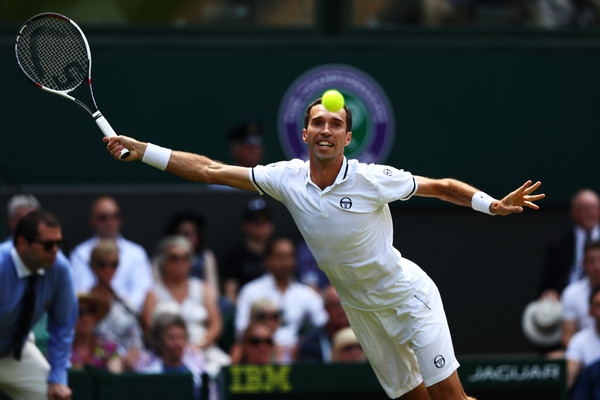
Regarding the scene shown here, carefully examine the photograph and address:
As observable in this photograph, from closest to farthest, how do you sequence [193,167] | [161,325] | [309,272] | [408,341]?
[193,167]
[408,341]
[161,325]
[309,272]

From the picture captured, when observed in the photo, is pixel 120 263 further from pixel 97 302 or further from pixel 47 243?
pixel 47 243

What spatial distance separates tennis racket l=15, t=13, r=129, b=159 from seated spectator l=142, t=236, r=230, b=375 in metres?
3.12

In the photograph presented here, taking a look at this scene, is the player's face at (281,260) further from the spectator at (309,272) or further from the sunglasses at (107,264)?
the sunglasses at (107,264)

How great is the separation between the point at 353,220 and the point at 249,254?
14.1 ft

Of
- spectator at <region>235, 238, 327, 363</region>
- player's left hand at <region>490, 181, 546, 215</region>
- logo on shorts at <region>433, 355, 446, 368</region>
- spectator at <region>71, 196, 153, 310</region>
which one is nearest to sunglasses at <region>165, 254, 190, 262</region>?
spectator at <region>71, 196, 153, 310</region>

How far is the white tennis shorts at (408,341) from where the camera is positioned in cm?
661

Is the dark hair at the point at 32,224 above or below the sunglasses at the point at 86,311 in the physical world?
above

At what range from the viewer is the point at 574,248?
10562 mm

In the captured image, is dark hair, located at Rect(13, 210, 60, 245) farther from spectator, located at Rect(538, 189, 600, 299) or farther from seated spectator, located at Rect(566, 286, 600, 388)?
spectator, located at Rect(538, 189, 600, 299)

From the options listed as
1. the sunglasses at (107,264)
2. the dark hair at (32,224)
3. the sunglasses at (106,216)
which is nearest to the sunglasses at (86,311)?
the sunglasses at (107,264)

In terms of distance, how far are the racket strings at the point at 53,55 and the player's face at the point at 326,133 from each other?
1352 millimetres

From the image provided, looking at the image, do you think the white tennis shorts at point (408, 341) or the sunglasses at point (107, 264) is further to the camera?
the sunglasses at point (107, 264)

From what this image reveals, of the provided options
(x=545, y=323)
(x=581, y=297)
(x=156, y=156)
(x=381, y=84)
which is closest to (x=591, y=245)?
(x=581, y=297)

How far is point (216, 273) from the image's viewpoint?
10.7 metres
